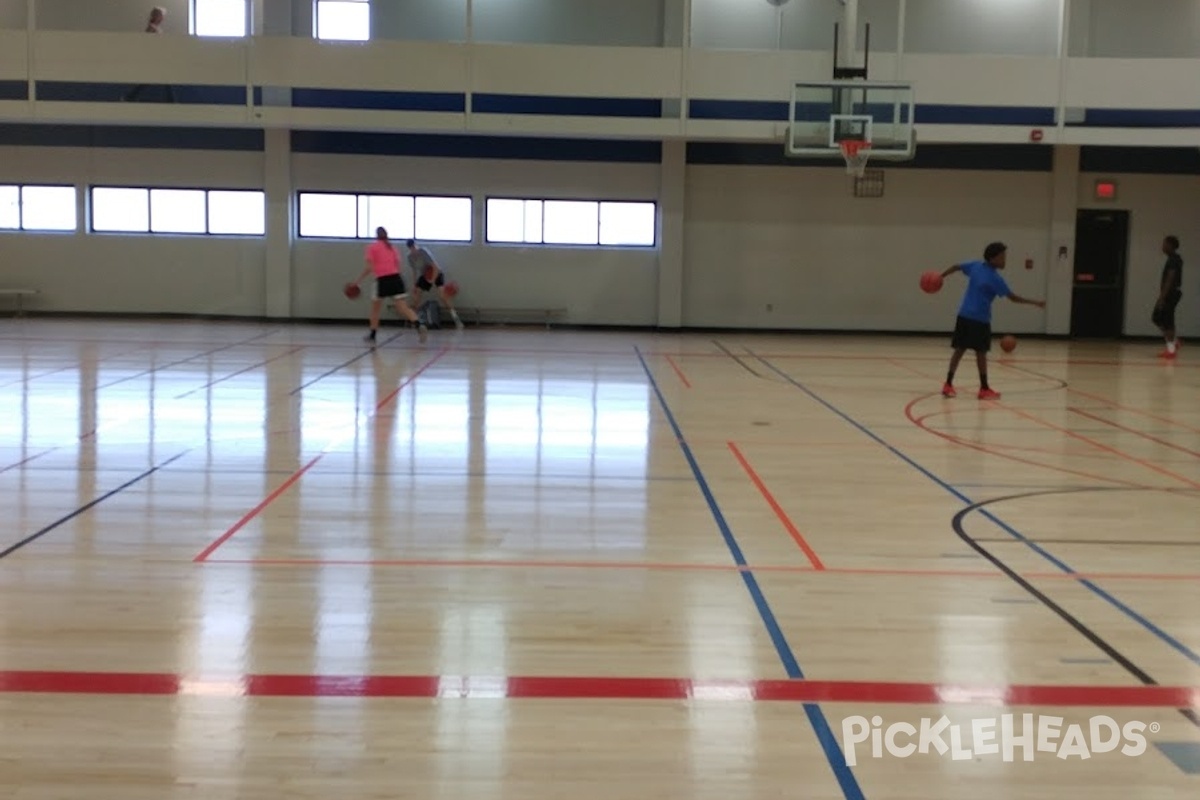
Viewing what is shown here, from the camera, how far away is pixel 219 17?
74.8 ft

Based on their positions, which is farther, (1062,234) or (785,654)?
(1062,234)

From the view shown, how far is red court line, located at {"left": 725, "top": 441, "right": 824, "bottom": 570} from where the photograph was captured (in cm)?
660

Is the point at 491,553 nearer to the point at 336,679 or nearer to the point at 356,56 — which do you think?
the point at 336,679

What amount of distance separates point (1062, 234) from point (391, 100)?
12.0 metres

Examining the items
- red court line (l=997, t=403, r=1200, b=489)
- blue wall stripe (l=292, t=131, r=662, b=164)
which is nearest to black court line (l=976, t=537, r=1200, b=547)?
red court line (l=997, t=403, r=1200, b=489)

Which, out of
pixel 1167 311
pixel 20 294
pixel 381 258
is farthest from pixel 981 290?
pixel 20 294

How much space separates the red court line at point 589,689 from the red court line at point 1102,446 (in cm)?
499

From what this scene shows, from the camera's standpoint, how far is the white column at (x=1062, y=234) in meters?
22.8

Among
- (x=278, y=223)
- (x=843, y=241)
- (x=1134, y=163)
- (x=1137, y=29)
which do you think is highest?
(x=1137, y=29)

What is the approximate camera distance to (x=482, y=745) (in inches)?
158

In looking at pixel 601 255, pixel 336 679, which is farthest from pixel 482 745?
pixel 601 255

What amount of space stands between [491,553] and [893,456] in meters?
4.41

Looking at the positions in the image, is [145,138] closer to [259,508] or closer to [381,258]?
[381,258]

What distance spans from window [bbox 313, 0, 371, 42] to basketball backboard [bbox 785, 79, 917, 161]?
8.34 m
